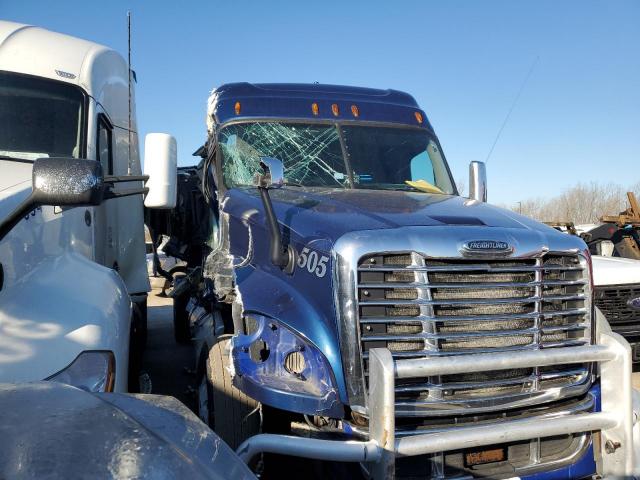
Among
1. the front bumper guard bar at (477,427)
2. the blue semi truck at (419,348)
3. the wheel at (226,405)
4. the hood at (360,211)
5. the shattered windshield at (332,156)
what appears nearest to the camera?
the front bumper guard bar at (477,427)

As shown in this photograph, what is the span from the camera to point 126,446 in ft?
3.77

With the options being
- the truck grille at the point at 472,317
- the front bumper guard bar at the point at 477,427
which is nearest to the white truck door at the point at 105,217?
the truck grille at the point at 472,317

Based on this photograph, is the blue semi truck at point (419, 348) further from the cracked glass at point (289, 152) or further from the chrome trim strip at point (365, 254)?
the cracked glass at point (289, 152)

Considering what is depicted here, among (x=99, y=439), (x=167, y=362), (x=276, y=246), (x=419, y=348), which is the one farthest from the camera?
(x=167, y=362)

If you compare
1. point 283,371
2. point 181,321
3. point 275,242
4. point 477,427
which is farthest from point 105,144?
point 477,427

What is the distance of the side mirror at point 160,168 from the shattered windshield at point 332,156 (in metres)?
0.42

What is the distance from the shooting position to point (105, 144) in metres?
4.77

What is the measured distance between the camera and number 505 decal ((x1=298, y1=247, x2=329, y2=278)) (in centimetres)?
279

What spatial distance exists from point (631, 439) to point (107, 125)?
4.44 m

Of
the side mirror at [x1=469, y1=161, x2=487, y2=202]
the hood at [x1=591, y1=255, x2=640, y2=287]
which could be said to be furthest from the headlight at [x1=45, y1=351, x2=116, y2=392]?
the hood at [x1=591, y1=255, x2=640, y2=287]

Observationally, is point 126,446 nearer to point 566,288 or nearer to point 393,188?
point 566,288

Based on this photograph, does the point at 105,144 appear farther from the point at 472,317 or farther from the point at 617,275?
the point at 617,275

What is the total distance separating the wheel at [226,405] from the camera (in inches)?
119

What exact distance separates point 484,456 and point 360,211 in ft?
4.61
